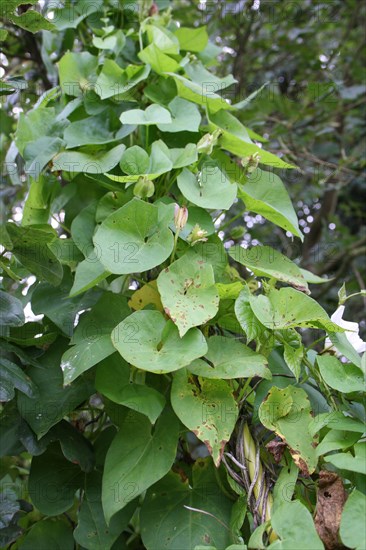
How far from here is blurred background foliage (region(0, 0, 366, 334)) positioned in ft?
5.39

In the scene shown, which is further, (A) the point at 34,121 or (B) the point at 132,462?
(A) the point at 34,121

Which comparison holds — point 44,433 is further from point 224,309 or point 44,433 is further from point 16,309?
point 224,309

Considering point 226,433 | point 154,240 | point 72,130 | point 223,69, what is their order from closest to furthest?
point 226,433 < point 154,240 < point 72,130 < point 223,69

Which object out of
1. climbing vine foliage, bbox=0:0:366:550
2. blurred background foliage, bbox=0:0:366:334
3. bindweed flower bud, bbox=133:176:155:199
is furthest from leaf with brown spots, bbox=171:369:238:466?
blurred background foliage, bbox=0:0:366:334

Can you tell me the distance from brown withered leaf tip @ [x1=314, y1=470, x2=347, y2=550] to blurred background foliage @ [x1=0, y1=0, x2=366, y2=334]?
3.42 feet

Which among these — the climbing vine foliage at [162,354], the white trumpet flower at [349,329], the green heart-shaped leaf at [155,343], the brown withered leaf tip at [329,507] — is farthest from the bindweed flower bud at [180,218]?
the brown withered leaf tip at [329,507]

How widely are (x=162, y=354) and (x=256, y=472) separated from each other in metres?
0.17

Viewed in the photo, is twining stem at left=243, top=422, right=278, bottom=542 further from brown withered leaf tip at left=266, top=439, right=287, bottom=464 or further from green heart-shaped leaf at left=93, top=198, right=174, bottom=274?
green heart-shaped leaf at left=93, top=198, right=174, bottom=274

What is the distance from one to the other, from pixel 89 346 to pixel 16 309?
0.12 meters

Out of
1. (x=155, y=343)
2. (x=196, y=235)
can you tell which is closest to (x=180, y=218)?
(x=196, y=235)

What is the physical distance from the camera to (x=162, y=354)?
2.12 feet

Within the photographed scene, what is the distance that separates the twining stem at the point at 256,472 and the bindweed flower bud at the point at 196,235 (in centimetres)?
23

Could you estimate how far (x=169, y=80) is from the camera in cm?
96

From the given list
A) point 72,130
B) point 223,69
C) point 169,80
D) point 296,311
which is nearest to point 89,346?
point 296,311
